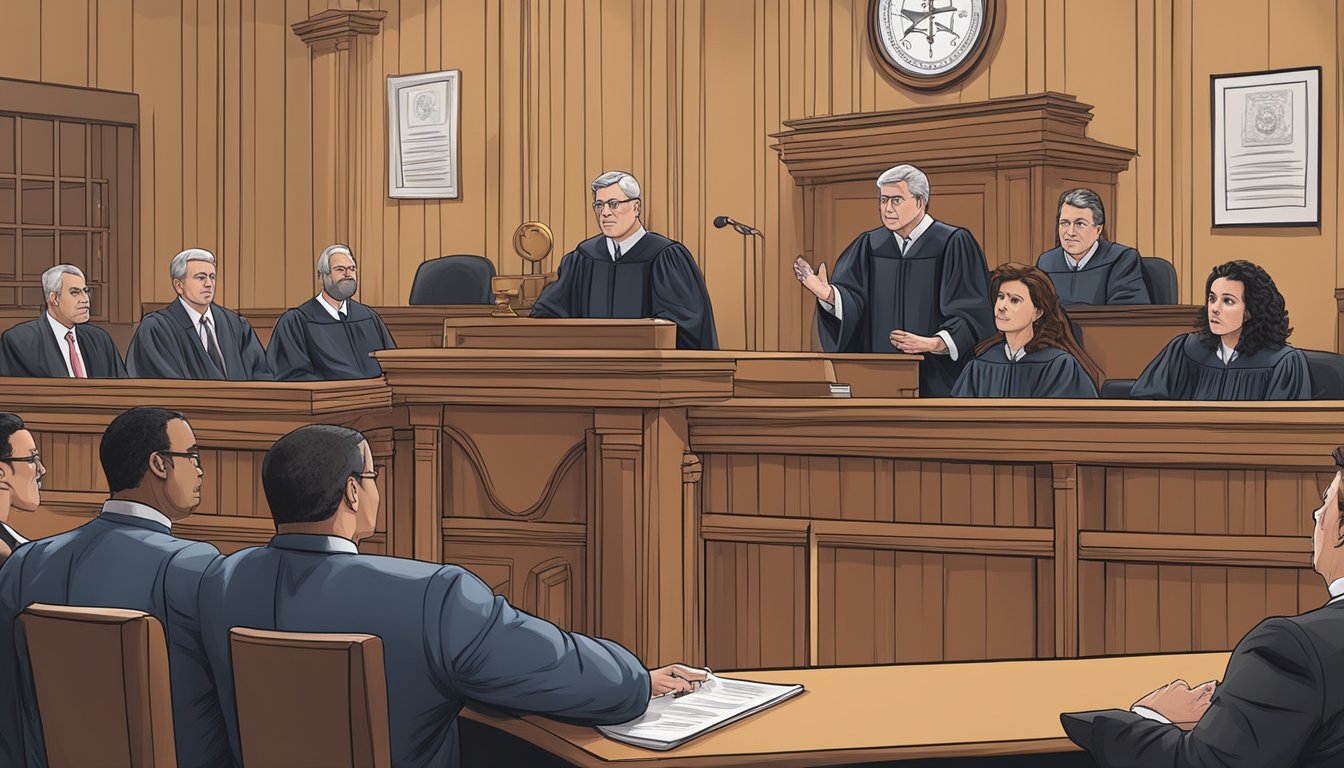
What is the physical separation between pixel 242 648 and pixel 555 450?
1.68 m

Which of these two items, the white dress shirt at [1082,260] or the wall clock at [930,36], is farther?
the wall clock at [930,36]

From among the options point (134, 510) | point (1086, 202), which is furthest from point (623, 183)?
point (134, 510)

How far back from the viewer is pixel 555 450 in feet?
11.7

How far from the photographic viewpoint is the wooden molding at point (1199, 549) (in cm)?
304

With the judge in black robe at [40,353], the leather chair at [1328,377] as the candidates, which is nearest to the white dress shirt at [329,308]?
the judge in black robe at [40,353]

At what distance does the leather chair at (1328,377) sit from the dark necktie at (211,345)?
441 cm

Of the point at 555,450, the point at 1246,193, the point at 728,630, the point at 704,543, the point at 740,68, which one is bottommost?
the point at 728,630

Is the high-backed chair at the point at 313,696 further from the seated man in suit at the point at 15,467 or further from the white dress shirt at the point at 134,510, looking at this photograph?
the seated man in suit at the point at 15,467

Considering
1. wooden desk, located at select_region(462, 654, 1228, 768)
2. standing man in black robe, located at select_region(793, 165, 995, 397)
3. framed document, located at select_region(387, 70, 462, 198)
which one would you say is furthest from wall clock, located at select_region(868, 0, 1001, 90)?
wooden desk, located at select_region(462, 654, 1228, 768)

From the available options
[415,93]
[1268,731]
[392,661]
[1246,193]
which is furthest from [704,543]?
[415,93]

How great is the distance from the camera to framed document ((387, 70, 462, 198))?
971 centimetres

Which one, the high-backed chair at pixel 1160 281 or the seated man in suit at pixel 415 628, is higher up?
the high-backed chair at pixel 1160 281

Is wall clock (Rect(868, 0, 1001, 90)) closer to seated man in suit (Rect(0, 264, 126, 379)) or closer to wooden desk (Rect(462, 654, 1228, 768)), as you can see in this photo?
seated man in suit (Rect(0, 264, 126, 379))

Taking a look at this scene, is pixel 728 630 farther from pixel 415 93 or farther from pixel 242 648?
pixel 415 93
